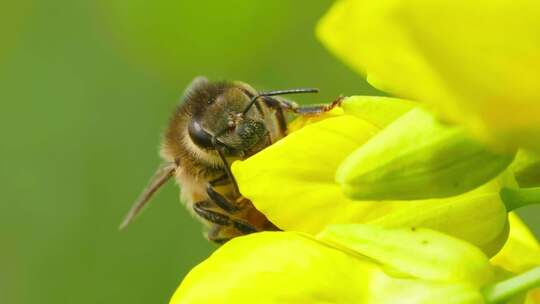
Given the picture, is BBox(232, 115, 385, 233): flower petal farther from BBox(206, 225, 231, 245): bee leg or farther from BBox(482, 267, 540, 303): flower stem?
BBox(206, 225, 231, 245): bee leg

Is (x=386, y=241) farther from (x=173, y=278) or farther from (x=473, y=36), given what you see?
(x=173, y=278)

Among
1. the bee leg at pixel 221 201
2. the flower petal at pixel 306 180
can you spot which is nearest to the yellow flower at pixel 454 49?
the flower petal at pixel 306 180

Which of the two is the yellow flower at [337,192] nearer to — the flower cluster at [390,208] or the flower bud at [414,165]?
the flower cluster at [390,208]

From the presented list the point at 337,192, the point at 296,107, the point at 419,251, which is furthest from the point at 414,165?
the point at 296,107

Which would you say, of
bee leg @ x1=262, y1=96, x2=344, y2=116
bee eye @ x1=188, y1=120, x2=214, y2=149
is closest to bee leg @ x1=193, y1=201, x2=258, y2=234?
bee eye @ x1=188, y1=120, x2=214, y2=149

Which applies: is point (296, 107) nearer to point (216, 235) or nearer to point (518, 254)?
point (216, 235)

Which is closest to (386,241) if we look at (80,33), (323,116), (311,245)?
(311,245)
